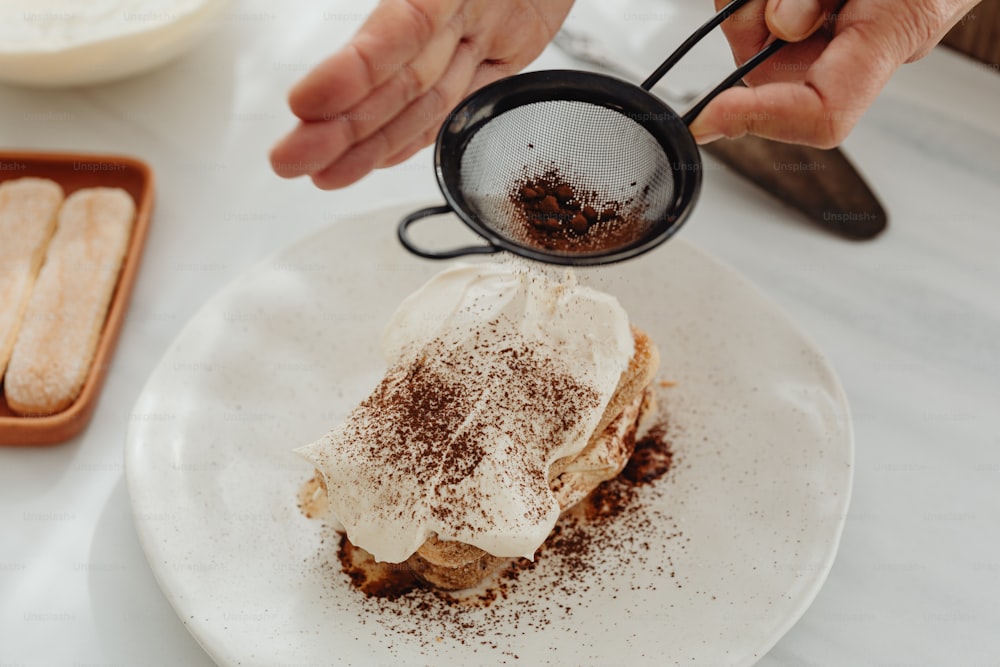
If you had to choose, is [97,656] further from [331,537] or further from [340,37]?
[340,37]

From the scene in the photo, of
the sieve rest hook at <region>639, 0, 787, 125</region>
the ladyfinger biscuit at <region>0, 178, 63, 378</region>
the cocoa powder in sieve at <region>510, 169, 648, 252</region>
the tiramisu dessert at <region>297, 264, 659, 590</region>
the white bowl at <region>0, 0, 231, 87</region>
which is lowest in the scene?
the ladyfinger biscuit at <region>0, 178, 63, 378</region>

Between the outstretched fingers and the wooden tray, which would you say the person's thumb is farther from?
the wooden tray

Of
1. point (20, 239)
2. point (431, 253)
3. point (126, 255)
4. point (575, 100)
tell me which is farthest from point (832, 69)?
point (20, 239)

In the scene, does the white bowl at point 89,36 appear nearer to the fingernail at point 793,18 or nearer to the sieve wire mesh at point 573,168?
the sieve wire mesh at point 573,168

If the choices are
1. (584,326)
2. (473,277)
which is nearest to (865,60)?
(584,326)

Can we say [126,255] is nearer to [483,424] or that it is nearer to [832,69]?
[483,424]

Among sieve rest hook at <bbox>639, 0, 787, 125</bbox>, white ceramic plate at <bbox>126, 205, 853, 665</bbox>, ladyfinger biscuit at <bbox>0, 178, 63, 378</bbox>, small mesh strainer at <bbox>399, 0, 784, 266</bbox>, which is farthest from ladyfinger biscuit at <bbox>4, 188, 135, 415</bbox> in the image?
sieve rest hook at <bbox>639, 0, 787, 125</bbox>

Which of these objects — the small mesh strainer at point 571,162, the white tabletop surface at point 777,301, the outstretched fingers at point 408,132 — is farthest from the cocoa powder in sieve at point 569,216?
the white tabletop surface at point 777,301
